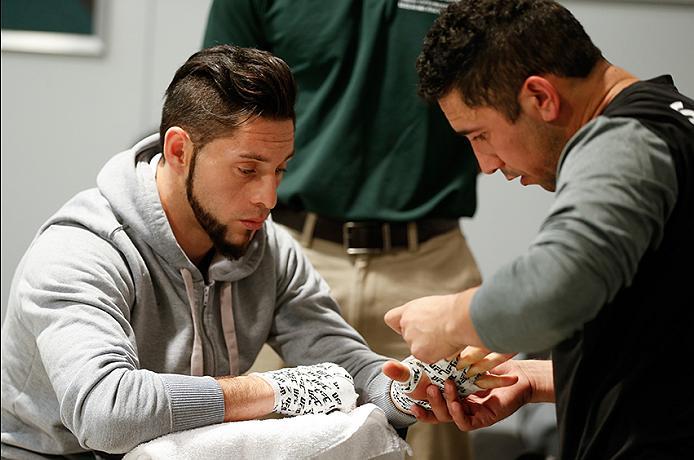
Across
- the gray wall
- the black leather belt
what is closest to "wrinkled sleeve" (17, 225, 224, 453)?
the black leather belt

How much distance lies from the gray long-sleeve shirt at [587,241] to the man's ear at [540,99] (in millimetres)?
155

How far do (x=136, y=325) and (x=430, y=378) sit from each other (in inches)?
20.1

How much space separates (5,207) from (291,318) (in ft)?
5.18

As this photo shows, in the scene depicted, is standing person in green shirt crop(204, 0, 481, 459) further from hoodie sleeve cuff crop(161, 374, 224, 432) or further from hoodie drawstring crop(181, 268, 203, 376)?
hoodie sleeve cuff crop(161, 374, 224, 432)

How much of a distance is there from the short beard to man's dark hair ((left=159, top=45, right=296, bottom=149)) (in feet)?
0.20

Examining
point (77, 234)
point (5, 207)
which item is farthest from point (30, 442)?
point (5, 207)

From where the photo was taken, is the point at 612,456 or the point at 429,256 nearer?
the point at 612,456

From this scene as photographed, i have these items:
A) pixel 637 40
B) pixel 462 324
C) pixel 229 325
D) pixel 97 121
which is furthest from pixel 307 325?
pixel 637 40

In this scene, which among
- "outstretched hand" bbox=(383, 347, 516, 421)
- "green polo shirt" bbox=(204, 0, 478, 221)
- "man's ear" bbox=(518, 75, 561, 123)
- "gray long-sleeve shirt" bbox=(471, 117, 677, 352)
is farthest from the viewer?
"green polo shirt" bbox=(204, 0, 478, 221)

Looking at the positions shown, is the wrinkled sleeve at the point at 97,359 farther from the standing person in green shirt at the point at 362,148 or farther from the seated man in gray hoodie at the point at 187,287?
the standing person in green shirt at the point at 362,148

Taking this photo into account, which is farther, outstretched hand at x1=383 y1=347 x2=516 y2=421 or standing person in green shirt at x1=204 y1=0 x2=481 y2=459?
standing person in green shirt at x1=204 y1=0 x2=481 y2=459

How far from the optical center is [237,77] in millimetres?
1736

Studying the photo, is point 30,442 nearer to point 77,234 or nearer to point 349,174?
point 77,234

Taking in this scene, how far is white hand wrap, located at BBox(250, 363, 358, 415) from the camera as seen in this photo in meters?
1.62
